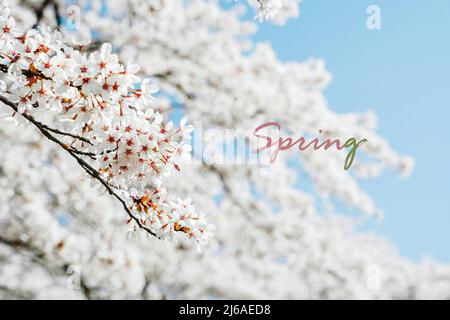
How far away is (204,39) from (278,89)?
1393 mm

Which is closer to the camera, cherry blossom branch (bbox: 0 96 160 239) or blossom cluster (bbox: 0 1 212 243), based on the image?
blossom cluster (bbox: 0 1 212 243)

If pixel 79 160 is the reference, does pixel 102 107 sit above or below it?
above

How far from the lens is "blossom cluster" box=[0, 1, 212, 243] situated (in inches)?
57.6

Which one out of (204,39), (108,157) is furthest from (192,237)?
(204,39)

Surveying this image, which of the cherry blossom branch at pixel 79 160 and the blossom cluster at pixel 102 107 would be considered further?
the cherry blossom branch at pixel 79 160

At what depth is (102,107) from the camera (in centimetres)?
156

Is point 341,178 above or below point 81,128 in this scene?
above

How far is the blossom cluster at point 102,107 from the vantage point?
146 cm

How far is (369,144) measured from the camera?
7.48 meters

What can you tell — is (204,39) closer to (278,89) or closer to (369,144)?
(278,89)

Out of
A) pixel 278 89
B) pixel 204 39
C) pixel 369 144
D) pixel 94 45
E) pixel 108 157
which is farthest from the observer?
pixel 369 144
